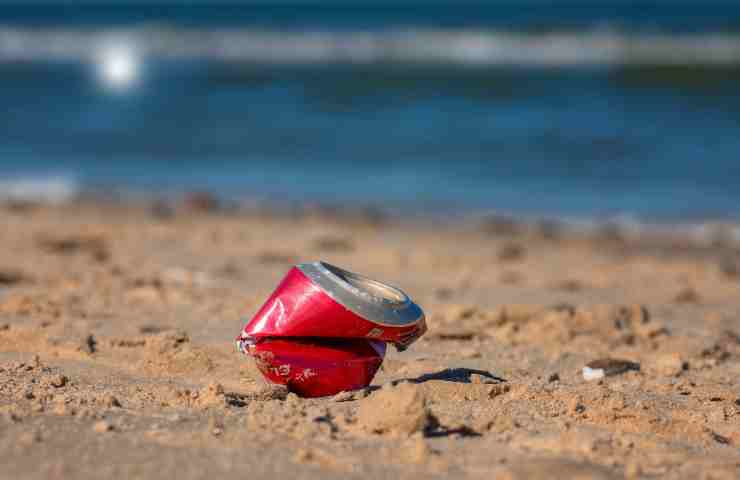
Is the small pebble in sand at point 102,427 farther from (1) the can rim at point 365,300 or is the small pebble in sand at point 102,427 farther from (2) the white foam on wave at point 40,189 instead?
(2) the white foam on wave at point 40,189

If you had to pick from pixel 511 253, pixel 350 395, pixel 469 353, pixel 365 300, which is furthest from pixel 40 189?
pixel 365 300

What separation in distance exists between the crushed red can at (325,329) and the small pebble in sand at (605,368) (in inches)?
37.3

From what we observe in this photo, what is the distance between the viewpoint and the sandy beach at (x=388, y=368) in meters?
2.66

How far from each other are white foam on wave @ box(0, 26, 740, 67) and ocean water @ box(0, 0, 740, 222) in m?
0.10

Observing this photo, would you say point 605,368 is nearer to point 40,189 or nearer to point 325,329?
point 325,329

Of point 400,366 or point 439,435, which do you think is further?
point 400,366

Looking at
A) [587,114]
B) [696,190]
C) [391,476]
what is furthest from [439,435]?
[587,114]

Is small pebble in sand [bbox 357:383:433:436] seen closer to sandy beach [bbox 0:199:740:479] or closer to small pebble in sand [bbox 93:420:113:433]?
sandy beach [bbox 0:199:740:479]

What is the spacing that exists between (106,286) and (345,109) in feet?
33.6

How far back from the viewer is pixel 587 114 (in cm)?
1358

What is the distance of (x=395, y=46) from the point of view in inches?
995

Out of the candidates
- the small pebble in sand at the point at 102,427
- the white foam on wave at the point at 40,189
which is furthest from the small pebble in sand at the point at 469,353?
the white foam on wave at the point at 40,189

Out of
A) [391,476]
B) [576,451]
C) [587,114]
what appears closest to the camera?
[391,476]

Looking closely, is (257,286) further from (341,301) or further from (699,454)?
(699,454)
